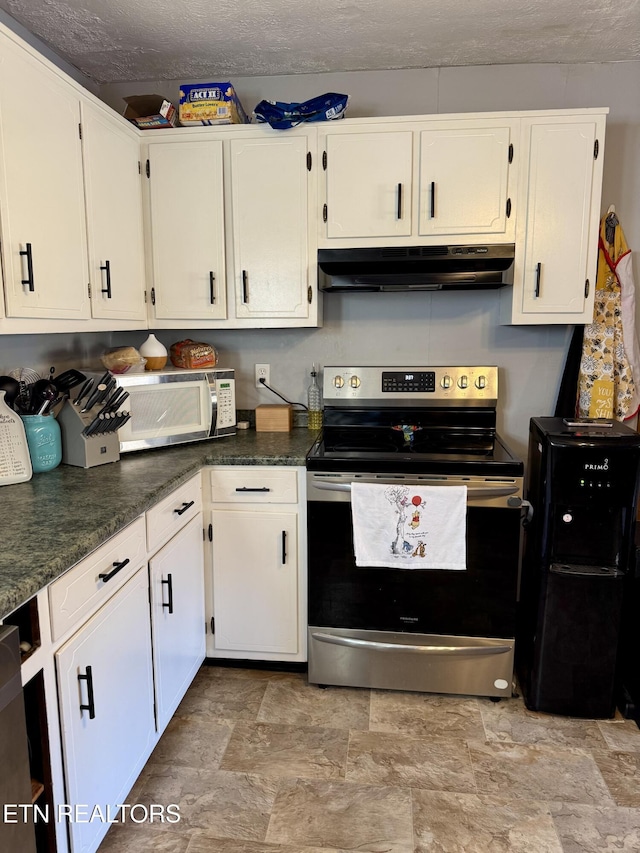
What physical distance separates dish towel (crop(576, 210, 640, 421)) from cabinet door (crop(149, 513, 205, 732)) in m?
1.76

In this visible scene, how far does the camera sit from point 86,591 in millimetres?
1337

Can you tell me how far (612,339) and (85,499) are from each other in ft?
7.12

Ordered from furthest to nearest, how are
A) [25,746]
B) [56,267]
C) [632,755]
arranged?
[632,755] < [56,267] < [25,746]

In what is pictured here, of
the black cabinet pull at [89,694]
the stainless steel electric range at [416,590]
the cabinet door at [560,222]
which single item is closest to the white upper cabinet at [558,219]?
the cabinet door at [560,222]

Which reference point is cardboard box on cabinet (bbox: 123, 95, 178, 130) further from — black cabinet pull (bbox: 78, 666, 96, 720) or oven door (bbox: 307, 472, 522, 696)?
black cabinet pull (bbox: 78, 666, 96, 720)

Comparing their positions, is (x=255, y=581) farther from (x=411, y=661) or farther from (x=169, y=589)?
(x=411, y=661)

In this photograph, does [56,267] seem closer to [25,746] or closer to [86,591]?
[86,591]

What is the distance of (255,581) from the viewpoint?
2.26 m

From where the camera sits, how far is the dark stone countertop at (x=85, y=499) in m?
1.17

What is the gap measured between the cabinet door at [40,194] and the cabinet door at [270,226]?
2.20 ft

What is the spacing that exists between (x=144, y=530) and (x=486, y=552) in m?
1.21

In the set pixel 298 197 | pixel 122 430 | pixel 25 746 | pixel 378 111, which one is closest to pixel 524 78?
pixel 378 111

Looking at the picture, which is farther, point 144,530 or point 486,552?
point 486,552

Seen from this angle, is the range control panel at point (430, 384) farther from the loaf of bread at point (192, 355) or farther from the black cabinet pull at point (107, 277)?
the black cabinet pull at point (107, 277)
